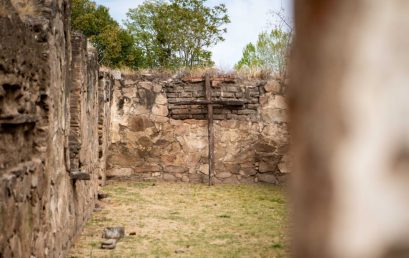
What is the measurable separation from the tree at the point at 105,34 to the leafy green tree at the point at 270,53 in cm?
523

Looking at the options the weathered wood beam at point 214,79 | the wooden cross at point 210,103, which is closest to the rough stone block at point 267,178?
the wooden cross at point 210,103

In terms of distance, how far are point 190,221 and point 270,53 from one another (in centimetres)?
1186

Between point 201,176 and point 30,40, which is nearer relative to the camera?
point 30,40

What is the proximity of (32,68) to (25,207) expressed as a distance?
984 mm

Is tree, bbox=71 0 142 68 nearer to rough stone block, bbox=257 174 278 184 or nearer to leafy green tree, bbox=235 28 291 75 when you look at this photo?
leafy green tree, bbox=235 28 291 75

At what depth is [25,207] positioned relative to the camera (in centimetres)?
344

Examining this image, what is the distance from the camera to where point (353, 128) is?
55cm

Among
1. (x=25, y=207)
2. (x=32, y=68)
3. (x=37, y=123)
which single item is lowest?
(x=25, y=207)

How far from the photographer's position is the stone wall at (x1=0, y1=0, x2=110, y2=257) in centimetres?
312

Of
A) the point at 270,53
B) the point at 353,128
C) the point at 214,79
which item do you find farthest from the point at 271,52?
the point at 353,128

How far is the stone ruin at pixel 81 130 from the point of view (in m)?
3.31

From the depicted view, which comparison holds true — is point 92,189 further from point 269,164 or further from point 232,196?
point 269,164

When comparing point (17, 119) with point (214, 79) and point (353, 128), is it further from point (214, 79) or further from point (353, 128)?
point (214, 79)

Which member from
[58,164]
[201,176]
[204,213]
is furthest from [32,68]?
[201,176]
